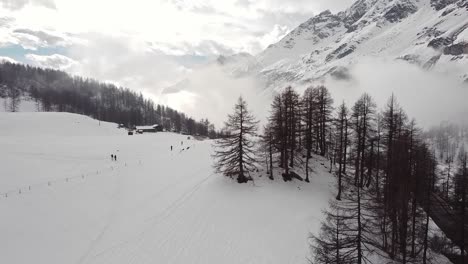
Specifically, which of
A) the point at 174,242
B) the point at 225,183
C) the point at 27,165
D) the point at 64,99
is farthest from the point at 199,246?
the point at 64,99

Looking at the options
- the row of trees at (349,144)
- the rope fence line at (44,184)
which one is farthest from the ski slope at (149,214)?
the row of trees at (349,144)

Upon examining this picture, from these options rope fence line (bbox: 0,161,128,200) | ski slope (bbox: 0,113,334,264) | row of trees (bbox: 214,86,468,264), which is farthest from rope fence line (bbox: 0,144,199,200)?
row of trees (bbox: 214,86,468,264)

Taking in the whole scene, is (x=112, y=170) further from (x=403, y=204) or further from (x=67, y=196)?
(x=403, y=204)

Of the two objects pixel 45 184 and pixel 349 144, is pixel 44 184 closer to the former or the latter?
pixel 45 184

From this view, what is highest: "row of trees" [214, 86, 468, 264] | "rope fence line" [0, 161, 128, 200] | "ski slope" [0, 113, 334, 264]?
"row of trees" [214, 86, 468, 264]

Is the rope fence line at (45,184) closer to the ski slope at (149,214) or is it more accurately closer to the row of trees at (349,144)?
the ski slope at (149,214)

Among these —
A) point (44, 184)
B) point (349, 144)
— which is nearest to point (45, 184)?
point (44, 184)

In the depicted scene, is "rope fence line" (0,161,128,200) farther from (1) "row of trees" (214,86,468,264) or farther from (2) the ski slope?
(1) "row of trees" (214,86,468,264)

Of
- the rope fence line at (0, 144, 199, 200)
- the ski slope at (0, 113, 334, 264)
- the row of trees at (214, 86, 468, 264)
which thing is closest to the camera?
the ski slope at (0, 113, 334, 264)
